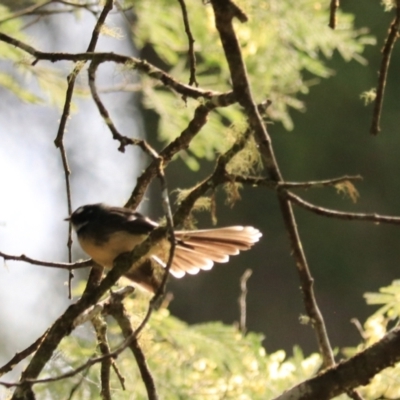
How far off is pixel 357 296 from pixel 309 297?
6858 millimetres

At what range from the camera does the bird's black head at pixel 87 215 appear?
2.28 metres

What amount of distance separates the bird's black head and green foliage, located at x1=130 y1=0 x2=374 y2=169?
0.65m

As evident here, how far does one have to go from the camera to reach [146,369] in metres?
1.70

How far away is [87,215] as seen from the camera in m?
2.37

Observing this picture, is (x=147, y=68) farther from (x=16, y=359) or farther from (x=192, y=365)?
(x=192, y=365)

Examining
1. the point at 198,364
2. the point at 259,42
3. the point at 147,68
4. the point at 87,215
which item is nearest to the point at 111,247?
the point at 87,215

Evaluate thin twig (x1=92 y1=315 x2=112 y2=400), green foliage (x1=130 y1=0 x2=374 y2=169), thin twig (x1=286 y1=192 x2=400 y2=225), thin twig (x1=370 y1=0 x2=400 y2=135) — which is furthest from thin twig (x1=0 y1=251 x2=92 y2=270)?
green foliage (x1=130 y1=0 x2=374 y2=169)

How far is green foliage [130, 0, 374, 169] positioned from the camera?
3.09 meters

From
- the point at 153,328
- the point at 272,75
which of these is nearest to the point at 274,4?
the point at 272,75

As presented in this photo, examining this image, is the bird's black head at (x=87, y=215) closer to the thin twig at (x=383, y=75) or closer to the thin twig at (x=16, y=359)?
the thin twig at (x=16, y=359)

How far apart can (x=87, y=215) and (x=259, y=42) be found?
51.3 inches

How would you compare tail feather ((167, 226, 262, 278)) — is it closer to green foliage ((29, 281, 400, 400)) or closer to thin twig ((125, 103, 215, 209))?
thin twig ((125, 103, 215, 209))

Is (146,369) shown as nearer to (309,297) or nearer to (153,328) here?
(309,297)

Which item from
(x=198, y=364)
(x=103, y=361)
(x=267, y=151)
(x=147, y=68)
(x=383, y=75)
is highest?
(x=147, y=68)
